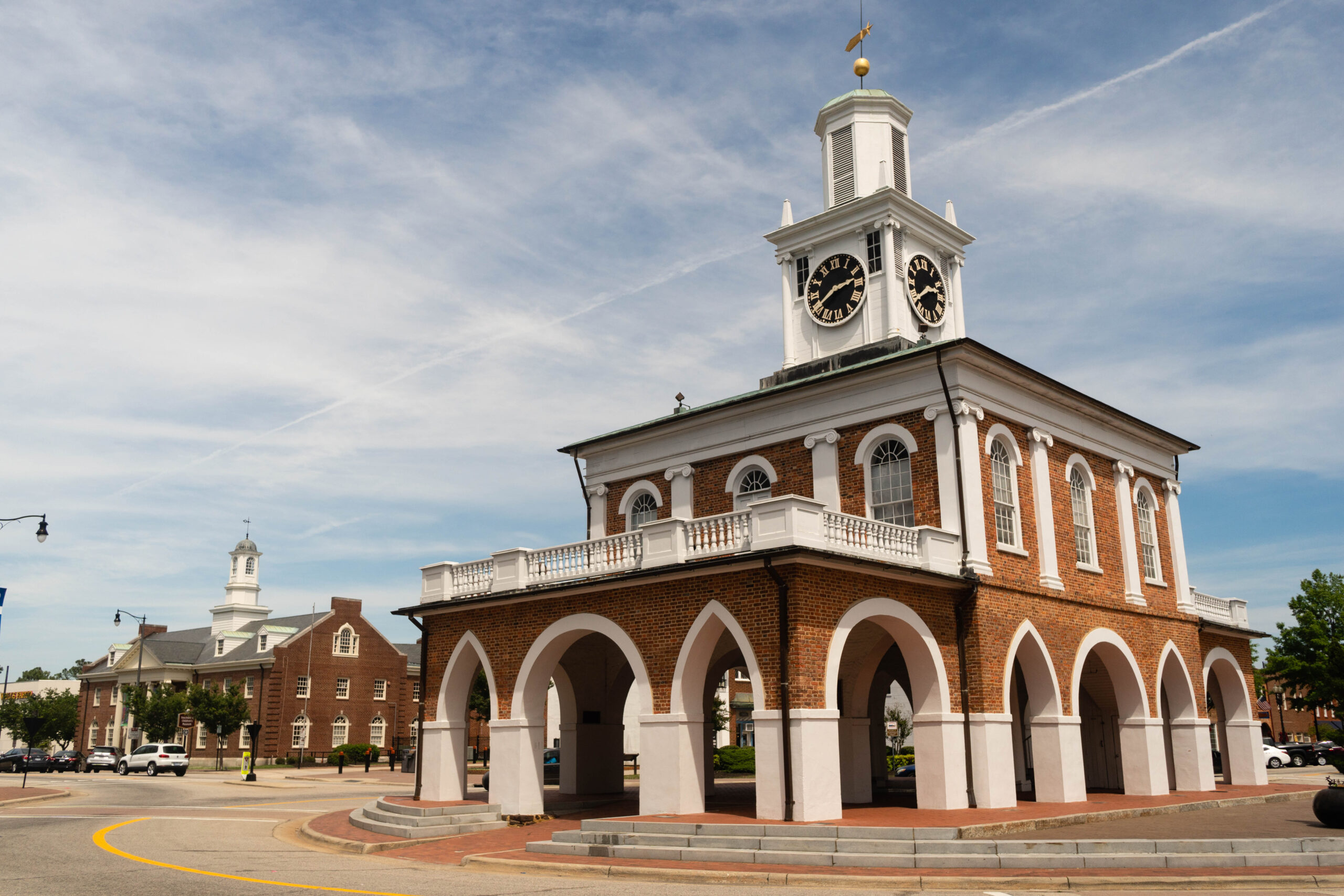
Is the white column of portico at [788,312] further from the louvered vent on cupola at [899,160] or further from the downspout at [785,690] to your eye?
the downspout at [785,690]

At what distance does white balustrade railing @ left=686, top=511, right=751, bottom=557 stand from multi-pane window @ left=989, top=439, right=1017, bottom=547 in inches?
266

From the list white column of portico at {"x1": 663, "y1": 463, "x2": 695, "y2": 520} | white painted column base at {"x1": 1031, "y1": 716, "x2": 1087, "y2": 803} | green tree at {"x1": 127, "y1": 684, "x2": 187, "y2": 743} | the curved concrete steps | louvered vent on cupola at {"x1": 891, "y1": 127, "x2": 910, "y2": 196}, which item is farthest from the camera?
green tree at {"x1": 127, "y1": 684, "x2": 187, "y2": 743}

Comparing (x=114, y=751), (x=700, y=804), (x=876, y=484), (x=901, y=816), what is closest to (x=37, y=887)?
(x=700, y=804)

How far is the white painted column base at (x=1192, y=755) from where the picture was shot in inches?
1069

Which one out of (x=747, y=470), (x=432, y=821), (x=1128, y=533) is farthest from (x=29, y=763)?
(x=1128, y=533)

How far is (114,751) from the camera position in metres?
63.8

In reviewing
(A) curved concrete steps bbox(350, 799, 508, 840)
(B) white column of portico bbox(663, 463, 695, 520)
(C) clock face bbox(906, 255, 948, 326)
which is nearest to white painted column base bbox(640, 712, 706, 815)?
(A) curved concrete steps bbox(350, 799, 508, 840)

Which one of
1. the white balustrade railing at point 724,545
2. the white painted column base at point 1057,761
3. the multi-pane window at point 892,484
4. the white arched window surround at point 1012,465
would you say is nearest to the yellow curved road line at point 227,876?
the white balustrade railing at point 724,545

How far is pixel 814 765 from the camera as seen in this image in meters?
18.3

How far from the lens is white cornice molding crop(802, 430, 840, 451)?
24812 millimetres

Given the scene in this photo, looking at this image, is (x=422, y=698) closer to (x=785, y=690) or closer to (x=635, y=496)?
→ (x=635, y=496)

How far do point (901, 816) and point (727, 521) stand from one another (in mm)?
6200

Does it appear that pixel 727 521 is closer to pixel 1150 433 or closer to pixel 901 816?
pixel 901 816

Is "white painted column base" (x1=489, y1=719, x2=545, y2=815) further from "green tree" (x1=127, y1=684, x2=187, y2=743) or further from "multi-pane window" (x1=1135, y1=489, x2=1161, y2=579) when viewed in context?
"green tree" (x1=127, y1=684, x2=187, y2=743)
